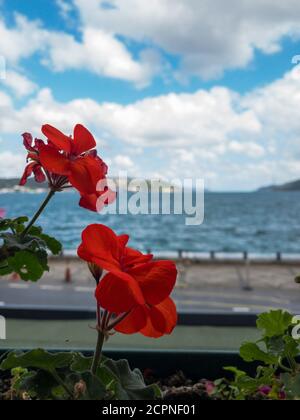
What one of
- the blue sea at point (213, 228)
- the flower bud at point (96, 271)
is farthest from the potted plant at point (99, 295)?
the blue sea at point (213, 228)

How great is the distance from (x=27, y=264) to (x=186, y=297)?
1340 centimetres

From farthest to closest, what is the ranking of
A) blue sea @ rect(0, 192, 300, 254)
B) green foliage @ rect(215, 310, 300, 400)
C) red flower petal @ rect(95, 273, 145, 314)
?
→ blue sea @ rect(0, 192, 300, 254) → green foliage @ rect(215, 310, 300, 400) → red flower petal @ rect(95, 273, 145, 314)

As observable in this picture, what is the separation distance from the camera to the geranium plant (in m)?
0.51

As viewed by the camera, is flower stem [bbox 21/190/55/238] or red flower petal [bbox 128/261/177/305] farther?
flower stem [bbox 21/190/55/238]

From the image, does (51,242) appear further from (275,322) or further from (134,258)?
(275,322)

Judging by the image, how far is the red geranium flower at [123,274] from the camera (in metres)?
0.50

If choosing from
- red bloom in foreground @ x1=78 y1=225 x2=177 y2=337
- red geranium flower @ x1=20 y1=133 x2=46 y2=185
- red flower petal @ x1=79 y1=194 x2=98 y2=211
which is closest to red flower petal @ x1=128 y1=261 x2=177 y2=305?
red bloom in foreground @ x1=78 y1=225 x2=177 y2=337

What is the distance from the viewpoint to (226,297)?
14.1 meters

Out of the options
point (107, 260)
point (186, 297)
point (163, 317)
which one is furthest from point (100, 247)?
point (186, 297)

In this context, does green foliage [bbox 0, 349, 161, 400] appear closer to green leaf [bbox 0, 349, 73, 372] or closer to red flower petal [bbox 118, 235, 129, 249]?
green leaf [bbox 0, 349, 73, 372]

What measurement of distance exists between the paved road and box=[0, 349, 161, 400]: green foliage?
36.7 feet

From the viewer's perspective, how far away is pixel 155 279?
52 centimetres

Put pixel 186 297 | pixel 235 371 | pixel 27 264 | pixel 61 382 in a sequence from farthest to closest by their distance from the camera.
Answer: pixel 186 297
pixel 235 371
pixel 27 264
pixel 61 382
